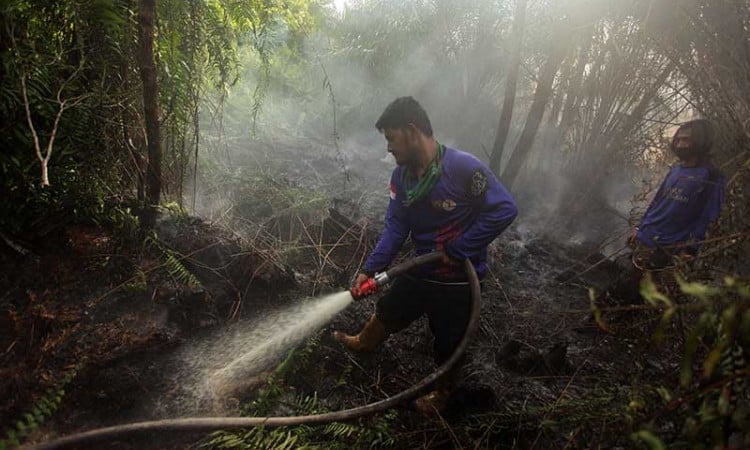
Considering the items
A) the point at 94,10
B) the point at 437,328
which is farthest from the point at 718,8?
the point at 94,10

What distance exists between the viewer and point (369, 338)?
9.46 ft

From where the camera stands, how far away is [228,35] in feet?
11.2

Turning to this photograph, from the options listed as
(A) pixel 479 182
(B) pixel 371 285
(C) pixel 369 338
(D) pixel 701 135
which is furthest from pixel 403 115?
(D) pixel 701 135

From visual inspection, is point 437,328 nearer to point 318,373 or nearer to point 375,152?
point 318,373

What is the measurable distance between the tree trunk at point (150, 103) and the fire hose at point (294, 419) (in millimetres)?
1554

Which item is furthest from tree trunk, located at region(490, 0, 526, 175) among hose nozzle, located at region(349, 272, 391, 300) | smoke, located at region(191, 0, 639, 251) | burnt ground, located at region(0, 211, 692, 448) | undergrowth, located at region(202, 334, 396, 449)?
undergrowth, located at region(202, 334, 396, 449)

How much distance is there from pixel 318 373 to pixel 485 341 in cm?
165

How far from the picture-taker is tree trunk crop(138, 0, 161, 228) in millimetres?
2561

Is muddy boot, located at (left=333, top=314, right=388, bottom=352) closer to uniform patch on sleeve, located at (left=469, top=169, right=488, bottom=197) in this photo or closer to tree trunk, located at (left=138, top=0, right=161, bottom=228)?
uniform patch on sleeve, located at (left=469, top=169, right=488, bottom=197)

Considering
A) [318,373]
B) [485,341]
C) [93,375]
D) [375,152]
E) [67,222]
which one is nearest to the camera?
[93,375]

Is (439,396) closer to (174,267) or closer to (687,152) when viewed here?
(174,267)

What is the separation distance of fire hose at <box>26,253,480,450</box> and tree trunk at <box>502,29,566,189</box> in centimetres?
410

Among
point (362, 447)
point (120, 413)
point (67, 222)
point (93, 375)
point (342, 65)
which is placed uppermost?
point (342, 65)

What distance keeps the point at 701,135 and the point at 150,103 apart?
13.1 feet
